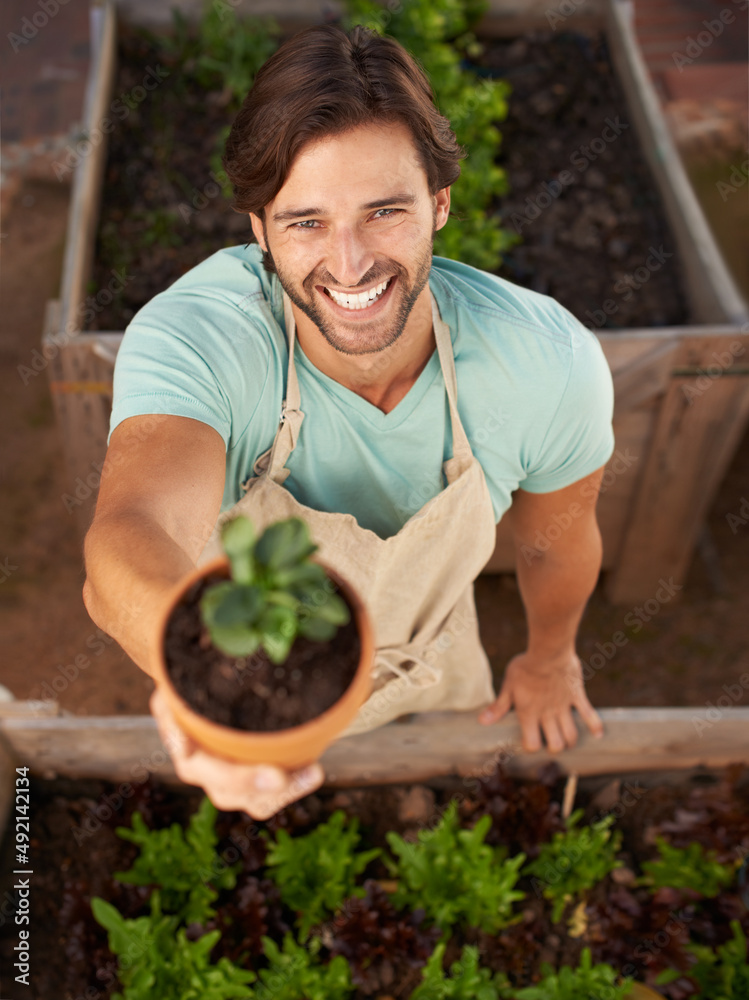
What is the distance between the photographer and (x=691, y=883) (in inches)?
90.8

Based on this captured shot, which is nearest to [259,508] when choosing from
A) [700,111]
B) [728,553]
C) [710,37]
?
[728,553]

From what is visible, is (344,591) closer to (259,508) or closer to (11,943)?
(259,508)

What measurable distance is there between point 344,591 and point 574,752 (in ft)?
5.40

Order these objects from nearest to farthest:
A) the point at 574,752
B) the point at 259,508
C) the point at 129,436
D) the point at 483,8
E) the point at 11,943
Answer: the point at 129,436
the point at 259,508
the point at 11,943
the point at 574,752
the point at 483,8

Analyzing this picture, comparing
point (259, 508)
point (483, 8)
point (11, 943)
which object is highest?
point (483, 8)

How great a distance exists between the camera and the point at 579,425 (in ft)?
6.25

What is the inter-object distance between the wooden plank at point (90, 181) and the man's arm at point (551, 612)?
5.18 ft

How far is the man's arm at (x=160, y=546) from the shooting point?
101 centimetres
